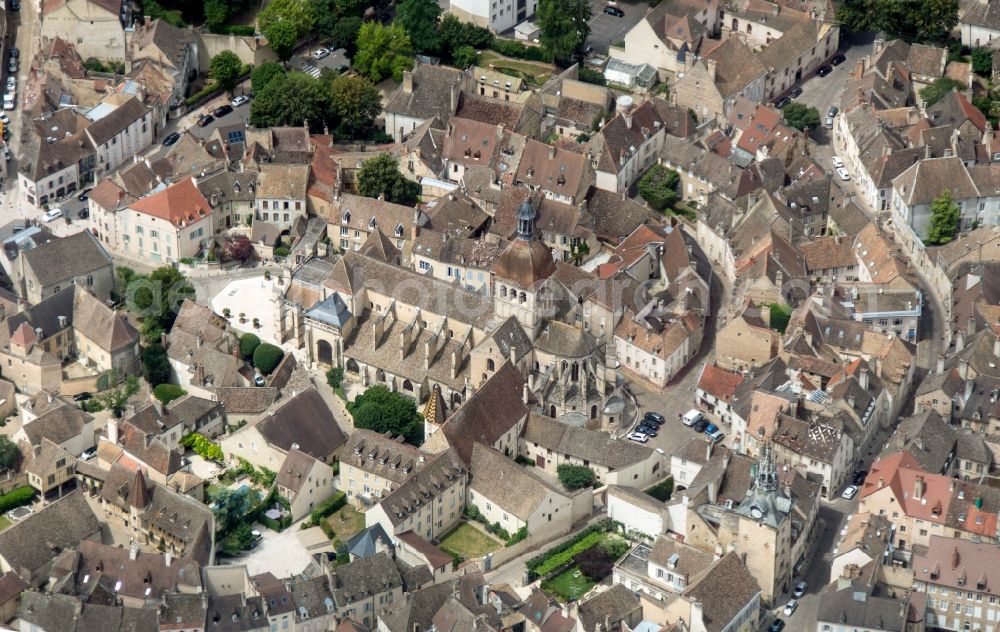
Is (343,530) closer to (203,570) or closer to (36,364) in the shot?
(203,570)

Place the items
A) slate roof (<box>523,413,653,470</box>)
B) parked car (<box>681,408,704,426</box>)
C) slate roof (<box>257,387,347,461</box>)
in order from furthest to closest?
1. parked car (<box>681,408,704,426</box>)
2. slate roof (<box>257,387,347,461</box>)
3. slate roof (<box>523,413,653,470</box>)

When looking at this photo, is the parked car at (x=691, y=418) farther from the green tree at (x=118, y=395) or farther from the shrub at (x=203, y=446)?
the green tree at (x=118, y=395)

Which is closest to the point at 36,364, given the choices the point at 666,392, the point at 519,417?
the point at 519,417

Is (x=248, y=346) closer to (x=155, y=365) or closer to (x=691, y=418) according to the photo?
(x=155, y=365)

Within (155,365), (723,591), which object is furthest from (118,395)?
(723,591)

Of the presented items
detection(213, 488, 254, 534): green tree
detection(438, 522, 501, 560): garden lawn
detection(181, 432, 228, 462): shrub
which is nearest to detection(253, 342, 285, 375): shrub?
detection(181, 432, 228, 462): shrub

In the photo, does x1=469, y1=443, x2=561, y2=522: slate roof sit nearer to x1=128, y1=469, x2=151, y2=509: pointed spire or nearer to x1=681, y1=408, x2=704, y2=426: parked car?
x1=681, y1=408, x2=704, y2=426: parked car

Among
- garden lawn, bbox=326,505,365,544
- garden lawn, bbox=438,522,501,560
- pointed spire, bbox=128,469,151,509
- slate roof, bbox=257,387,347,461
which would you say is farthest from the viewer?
slate roof, bbox=257,387,347,461

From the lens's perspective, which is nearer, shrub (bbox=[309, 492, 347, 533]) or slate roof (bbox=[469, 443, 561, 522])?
slate roof (bbox=[469, 443, 561, 522])
